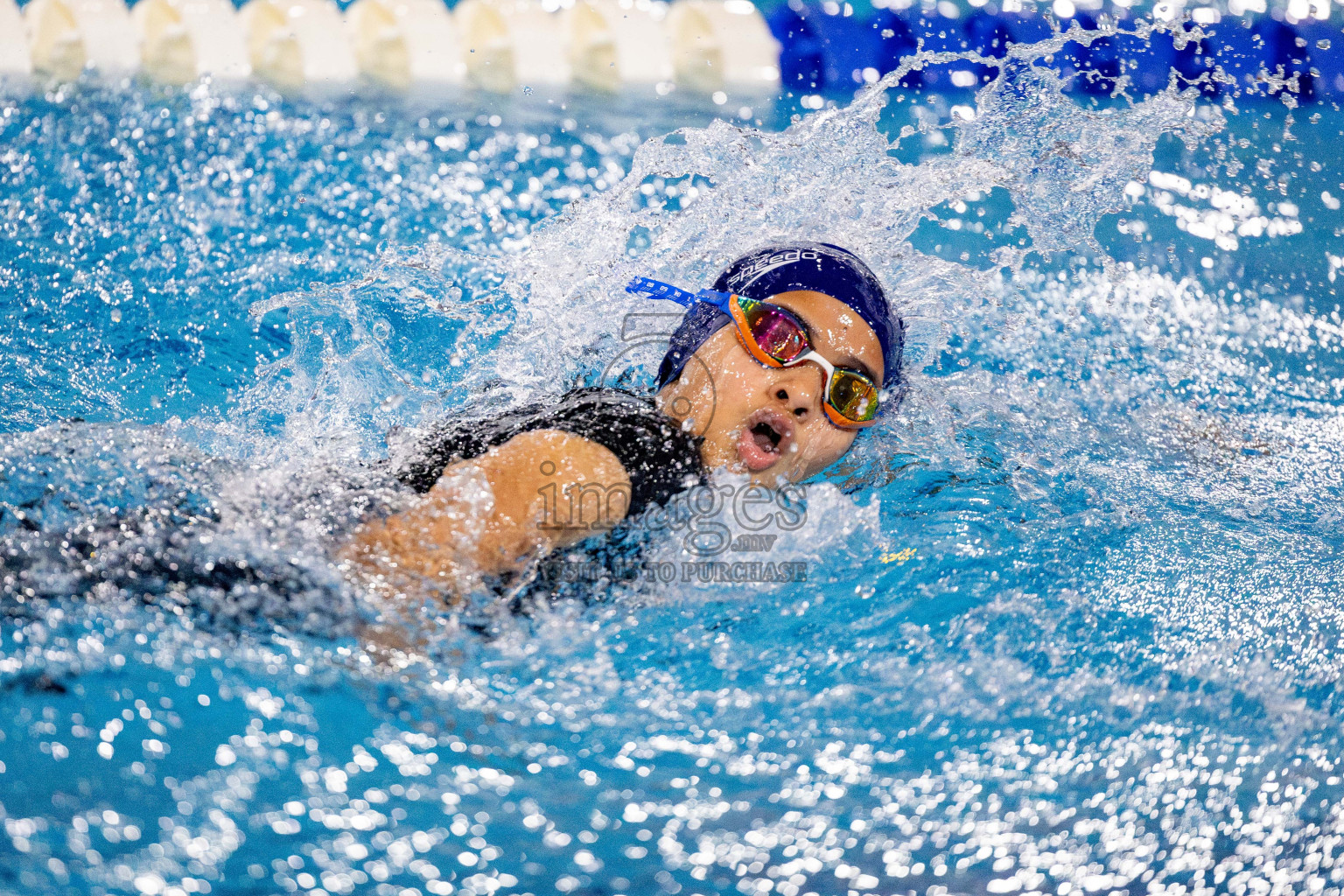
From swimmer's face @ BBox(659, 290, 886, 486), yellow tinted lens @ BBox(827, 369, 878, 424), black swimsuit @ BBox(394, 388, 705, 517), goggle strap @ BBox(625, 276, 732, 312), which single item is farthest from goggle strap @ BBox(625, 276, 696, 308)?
yellow tinted lens @ BBox(827, 369, 878, 424)

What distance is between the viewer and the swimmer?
5.18ft

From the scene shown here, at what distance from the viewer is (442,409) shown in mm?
2312

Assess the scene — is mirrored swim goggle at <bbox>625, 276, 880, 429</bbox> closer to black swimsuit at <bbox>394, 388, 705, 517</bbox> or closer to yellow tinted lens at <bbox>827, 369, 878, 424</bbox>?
yellow tinted lens at <bbox>827, 369, 878, 424</bbox>

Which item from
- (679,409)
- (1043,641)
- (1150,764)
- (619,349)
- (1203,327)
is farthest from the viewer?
(1203,327)

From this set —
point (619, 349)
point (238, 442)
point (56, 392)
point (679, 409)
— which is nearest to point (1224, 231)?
point (619, 349)

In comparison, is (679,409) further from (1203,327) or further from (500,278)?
(1203,327)

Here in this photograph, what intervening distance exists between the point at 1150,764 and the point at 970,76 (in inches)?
152

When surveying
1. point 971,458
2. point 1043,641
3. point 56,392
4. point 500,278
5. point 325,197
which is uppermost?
point 325,197

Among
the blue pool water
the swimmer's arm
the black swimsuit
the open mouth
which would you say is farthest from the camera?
the open mouth

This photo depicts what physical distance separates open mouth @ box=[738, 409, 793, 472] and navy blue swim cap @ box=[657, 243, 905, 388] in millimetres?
205

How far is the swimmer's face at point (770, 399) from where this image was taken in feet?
6.08

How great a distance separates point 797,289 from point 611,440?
515mm

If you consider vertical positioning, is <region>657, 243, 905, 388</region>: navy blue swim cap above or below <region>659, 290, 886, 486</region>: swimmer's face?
above

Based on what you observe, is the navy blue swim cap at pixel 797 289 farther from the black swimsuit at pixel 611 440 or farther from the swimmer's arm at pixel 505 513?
the swimmer's arm at pixel 505 513
